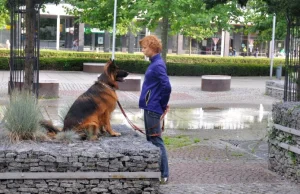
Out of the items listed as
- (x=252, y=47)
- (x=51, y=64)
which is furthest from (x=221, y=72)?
(x=252, y=47)

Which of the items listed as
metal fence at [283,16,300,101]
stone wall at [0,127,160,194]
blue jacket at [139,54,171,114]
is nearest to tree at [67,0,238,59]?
metal fence at [283,16,300,101]

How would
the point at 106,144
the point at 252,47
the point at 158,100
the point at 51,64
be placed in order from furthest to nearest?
the point at 252,47, the point at 51,64, the point at 158,100, the point at 106,144

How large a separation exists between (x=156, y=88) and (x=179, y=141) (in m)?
4.40

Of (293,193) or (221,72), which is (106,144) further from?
(221,72)

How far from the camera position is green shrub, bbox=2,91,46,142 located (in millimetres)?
7301

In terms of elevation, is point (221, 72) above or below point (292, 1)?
below

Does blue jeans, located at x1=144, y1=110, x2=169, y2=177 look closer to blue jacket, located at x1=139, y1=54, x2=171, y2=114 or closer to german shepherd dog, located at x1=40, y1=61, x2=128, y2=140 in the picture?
blue jacket, located at x1=139, y1=54, x2=171, y2=114

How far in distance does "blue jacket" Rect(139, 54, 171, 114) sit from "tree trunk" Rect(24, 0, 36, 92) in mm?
6011

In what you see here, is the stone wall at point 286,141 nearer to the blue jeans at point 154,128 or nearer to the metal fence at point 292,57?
the blue jeans at point 154,128

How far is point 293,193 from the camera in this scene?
779 cm

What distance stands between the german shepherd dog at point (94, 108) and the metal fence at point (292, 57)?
558cm

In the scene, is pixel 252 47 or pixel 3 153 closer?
pixel 3 153

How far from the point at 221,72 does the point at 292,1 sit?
24632 mm

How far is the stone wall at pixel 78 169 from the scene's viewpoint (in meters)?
6.64
